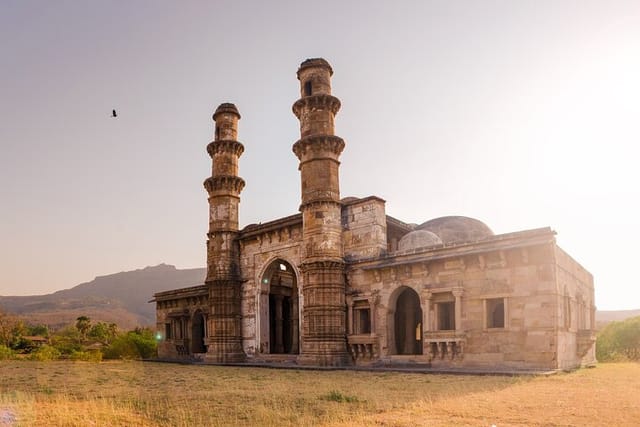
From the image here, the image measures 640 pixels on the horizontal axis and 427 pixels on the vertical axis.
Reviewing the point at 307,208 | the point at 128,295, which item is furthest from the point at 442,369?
the point at 128,295

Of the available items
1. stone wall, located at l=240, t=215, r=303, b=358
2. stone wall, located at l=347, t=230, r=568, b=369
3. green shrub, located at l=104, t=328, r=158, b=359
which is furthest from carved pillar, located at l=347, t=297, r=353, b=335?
green shrub, located at l=104, t=328, r=158, b=359

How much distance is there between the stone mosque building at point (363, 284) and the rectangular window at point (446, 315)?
5 cm

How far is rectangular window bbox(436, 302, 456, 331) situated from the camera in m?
19.9

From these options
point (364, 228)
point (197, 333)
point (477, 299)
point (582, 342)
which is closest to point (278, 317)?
point (197, 333)

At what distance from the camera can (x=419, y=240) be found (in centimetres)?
2230

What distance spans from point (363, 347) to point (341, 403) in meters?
11.5

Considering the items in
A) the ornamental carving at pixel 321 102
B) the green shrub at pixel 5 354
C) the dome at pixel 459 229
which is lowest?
the green shrub at pixel 5 354

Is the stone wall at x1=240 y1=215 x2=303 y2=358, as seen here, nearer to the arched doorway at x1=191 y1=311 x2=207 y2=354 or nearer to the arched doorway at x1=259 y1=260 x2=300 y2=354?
the arched doorway at x1=259 y1=260 x2=300 y2=354

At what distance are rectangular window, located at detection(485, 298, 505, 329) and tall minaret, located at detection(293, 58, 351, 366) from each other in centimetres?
610

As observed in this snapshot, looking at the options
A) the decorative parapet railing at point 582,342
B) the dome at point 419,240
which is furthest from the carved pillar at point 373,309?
the decorative parapet railing at point 582,342

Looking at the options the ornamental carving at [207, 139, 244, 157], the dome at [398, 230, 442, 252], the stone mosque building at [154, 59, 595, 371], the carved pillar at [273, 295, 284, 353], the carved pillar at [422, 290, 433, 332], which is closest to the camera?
the stone mosque building at [154, 59, 595, 371]

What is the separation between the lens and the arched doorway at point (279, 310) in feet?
88.0

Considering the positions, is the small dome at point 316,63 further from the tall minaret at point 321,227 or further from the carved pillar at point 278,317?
the carved pillar at point 278,317

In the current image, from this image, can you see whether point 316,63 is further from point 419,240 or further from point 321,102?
point 419,240
